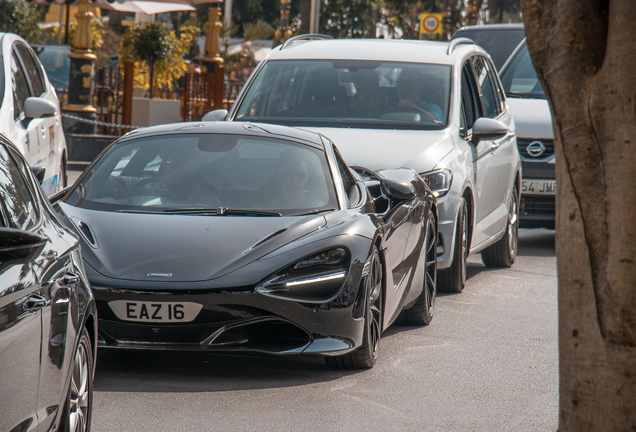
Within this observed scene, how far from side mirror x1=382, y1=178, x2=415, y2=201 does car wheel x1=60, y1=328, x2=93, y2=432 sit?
9.23 feet

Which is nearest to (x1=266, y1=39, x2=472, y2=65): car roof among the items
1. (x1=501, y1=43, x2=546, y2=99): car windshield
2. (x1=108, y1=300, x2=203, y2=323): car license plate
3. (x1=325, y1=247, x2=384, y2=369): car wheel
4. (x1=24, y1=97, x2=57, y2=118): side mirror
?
(x1=24, y1=97, x2=57, y2=118): side mirror

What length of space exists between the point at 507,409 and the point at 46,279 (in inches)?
102

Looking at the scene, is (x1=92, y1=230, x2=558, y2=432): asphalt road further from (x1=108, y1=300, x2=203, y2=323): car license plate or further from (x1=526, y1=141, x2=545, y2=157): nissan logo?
(x1=526, y1=141, x2=545, y2=157): nissan logo

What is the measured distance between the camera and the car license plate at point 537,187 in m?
11.9

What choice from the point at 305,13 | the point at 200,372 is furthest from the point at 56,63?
the point at 200,372

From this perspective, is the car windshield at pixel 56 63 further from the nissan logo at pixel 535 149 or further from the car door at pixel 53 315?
the car door at pixel 53 315

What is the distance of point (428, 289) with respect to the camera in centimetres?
743

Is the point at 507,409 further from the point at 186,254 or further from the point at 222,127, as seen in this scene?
the point at 222,127

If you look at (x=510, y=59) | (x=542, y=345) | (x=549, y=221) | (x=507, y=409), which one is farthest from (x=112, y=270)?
(x=510, y=59)

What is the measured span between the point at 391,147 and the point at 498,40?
25.8 ft

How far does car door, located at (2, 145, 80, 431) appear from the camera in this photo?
345 centimetres

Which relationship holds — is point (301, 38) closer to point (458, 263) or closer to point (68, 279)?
point (458, 263)

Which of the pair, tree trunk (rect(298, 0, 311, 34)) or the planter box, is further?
tree trunk (rect(298, 0, 311, 34))

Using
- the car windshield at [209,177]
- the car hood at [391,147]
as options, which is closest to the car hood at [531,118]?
the car hood at [391,147]
